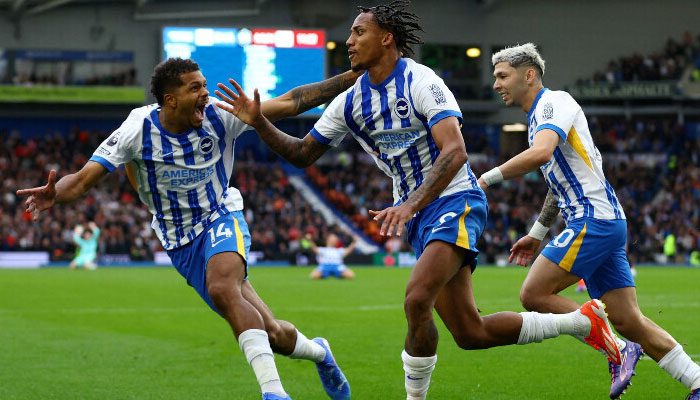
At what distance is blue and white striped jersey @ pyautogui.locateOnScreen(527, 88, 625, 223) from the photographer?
6516 millimetres

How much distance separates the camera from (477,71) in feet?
153

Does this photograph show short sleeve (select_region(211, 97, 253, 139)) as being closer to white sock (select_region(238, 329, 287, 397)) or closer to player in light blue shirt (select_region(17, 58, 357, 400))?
player in light blue shirt (select_region(17, 58, 357, 400))

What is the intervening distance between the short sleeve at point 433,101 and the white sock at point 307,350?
1932mm

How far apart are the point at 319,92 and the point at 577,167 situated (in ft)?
6.54

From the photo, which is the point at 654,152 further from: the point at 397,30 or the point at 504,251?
the point at 397,30

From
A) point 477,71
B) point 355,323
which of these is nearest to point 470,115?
point 477,71

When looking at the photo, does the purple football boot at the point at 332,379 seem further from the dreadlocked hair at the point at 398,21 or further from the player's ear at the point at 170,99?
the dreadlocked hair at the point at 398,21

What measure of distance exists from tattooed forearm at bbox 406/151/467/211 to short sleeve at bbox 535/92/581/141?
1030 millimetres

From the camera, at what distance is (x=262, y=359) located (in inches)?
223

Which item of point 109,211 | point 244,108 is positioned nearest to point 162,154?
point 244,108

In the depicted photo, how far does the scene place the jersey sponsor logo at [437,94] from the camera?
5859mm

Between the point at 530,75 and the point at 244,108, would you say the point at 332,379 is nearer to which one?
the point at 244,108

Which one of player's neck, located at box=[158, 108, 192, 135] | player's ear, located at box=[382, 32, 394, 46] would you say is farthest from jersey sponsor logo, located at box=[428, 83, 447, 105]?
player's neck, located at box=[158, 108, 192, 135]

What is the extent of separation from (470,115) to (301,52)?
1695cm
